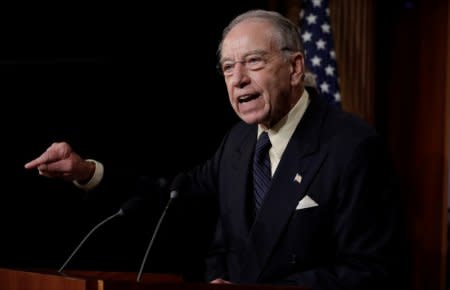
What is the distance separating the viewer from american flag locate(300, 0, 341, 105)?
379 centimetres

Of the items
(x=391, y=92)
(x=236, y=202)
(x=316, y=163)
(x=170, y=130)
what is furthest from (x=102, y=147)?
(x=391, y=92)

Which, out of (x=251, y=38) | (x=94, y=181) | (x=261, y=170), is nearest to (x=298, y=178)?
(x=261, y=170)

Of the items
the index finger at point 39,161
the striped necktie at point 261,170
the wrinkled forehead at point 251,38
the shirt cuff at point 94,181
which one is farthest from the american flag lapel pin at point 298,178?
the index finger at point 39,161

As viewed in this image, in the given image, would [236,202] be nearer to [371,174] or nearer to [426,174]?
[371,174]

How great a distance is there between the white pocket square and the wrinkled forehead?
536mm

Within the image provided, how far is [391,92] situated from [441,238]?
3.88 ft

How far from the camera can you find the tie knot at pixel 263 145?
218cm

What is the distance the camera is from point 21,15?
9.88 ft

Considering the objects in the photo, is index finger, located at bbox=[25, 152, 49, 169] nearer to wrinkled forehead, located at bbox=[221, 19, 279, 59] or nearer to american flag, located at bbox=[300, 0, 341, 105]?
wrinkled forehead, located at bbox=[221, 19, 279, 59]

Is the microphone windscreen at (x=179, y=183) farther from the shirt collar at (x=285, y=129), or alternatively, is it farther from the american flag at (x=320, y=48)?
the american flag at (x=320, y=48)

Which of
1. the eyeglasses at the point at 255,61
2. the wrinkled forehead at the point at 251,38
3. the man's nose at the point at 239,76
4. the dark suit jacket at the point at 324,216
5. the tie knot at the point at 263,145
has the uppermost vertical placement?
the wrinkled forehead at the point at 251,38

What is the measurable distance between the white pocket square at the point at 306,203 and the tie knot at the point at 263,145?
0.29m

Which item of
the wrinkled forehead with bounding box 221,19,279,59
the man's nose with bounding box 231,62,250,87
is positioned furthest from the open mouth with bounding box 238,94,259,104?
the wrinkled forehead with bounding box 221,19,279,59

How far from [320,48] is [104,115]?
4.91 feet
